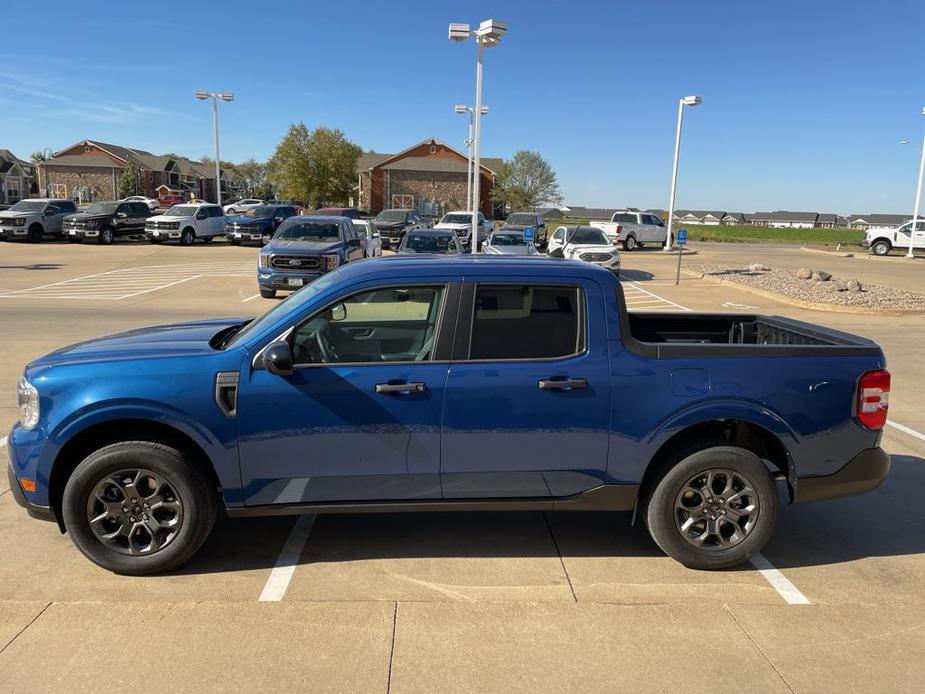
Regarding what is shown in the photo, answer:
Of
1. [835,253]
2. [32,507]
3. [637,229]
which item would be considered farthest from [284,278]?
[835,253]

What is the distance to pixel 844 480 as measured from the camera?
403 centimetres

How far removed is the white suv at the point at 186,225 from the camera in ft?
104

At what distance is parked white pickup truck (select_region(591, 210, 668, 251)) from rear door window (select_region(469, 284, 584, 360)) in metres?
33.3

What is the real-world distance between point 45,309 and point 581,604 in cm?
1368

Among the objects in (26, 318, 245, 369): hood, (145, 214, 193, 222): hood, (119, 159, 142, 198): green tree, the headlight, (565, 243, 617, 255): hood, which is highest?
(119, 159, 142, 198): green tree

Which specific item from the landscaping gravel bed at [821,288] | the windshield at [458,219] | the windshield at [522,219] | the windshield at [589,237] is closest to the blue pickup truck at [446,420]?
the landscaping gravel bed at [821,288]

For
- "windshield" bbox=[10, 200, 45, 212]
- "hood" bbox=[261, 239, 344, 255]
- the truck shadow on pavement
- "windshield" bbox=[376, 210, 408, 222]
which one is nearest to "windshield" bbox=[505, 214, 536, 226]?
"windshield" bbox=[376, 210, 408, 222]

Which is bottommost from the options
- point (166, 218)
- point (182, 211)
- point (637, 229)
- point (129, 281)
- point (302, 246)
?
point (129, 281)

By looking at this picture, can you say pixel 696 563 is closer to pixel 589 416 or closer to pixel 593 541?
pixel 593 541

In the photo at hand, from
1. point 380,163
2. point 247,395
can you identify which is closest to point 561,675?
point 247,395

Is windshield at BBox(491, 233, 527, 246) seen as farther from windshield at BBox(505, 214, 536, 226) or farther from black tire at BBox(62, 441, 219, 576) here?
black tire at BBox(62, 441, 219, 576)

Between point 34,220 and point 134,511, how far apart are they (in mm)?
31844

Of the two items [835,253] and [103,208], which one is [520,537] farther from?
[835,253]

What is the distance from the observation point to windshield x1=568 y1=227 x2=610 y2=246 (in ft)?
73.8
